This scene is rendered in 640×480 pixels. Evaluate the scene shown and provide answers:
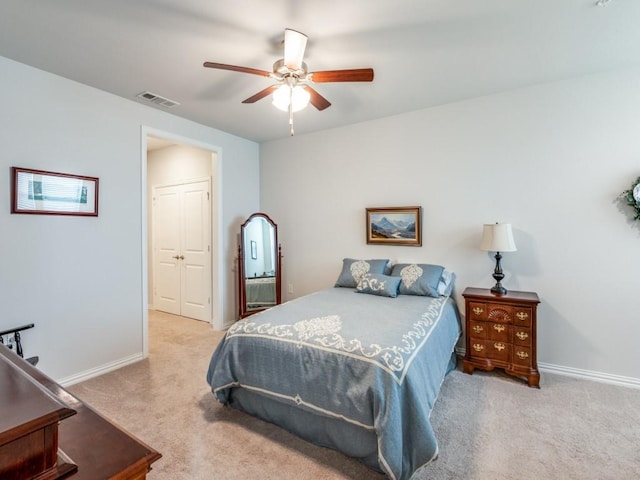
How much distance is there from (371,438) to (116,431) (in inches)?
57.8

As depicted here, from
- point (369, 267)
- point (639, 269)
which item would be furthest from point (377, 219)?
point (639, 269)

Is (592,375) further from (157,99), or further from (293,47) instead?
(157,99)

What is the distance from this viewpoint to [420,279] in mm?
3215

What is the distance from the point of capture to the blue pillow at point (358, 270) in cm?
358

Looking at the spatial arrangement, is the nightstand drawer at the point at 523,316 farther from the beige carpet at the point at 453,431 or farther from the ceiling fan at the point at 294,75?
the ceiling fan at the point at 294,75

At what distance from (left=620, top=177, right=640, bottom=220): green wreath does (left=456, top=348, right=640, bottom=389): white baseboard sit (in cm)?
137

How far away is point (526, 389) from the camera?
104 inches

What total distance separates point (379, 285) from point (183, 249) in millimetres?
3174

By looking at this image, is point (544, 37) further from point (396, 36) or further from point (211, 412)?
point (211, 412)

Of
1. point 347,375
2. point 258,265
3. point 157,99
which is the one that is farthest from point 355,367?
point 157,99

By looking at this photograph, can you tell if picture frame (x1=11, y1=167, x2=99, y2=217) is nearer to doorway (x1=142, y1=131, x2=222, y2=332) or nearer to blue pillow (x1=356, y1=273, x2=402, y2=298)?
doorway (x1=142, y1=131, x2=222, y2=332)

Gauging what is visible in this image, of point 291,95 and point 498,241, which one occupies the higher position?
point 291,95

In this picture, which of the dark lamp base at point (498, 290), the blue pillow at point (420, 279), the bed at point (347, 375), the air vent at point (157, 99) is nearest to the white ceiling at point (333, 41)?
the air vent at point (157, 99)

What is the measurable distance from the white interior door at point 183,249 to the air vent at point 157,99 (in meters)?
1.39
